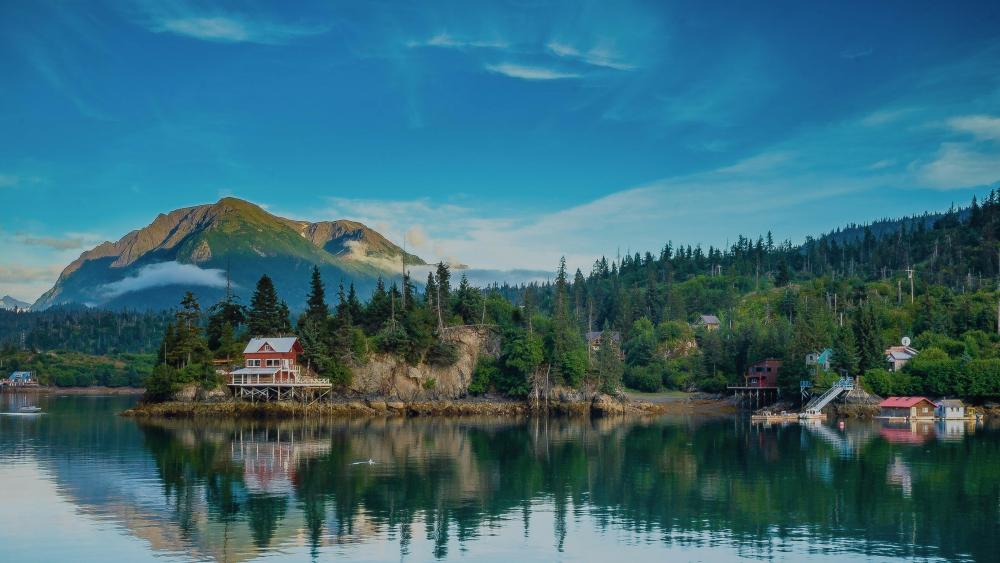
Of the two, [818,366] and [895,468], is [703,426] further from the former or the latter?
[895,468]

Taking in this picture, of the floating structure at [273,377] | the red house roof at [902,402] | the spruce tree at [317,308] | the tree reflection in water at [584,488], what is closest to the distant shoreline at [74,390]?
the spruce tree at [317,308]

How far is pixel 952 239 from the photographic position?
18012 cm

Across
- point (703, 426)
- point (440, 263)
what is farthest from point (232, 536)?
point (440, 263)

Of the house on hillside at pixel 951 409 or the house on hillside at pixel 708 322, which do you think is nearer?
the house on hillside at pixel 951 409

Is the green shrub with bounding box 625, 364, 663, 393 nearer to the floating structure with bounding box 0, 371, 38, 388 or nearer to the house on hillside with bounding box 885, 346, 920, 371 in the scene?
the house on hillside with bounding box 885, 346, 920, 371

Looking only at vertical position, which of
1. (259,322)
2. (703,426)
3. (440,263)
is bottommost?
(703,426)

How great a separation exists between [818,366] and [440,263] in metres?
53.6

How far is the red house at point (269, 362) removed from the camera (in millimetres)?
102312

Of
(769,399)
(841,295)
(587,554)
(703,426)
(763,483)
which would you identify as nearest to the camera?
(587,554)

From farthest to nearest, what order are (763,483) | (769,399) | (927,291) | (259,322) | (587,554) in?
(927,291) < (769,399) < (259,322) < (763,483) < (587,554)

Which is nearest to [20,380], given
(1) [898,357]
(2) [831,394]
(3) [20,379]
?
(3) [20,379]

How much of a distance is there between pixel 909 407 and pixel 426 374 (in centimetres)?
5847

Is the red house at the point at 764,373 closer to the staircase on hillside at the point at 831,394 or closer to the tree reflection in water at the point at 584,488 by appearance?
the staircase on hillside at the point at 831,394

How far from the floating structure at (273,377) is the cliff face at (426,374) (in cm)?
589
